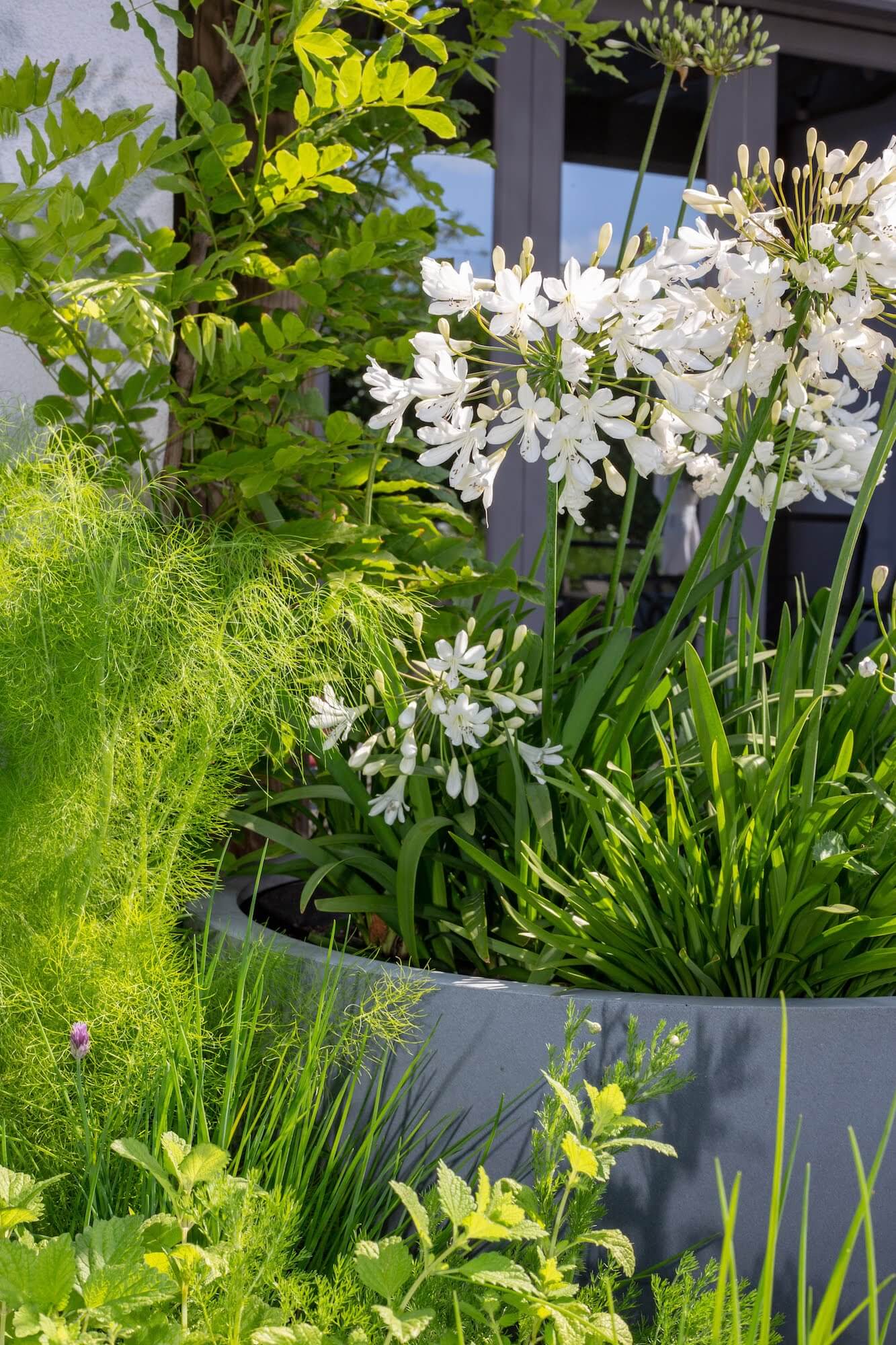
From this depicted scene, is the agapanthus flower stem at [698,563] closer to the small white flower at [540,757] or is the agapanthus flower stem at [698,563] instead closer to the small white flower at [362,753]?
the small white flower at [540,757]

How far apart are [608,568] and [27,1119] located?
2.78m

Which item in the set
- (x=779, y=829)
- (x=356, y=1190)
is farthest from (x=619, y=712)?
(x=356, y=1190)

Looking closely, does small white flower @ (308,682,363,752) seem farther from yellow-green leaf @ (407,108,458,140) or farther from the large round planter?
yellow-green leaf @ (407,108,458,140)

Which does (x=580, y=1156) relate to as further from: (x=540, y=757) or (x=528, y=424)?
(x=528, y=424)

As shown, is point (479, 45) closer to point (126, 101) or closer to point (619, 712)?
point (126, 101)

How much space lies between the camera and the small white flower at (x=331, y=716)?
1312 mm

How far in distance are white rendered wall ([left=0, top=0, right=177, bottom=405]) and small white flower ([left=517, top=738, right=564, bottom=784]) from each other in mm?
993

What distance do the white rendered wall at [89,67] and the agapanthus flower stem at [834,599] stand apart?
1181mm

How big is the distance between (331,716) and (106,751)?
242 mm

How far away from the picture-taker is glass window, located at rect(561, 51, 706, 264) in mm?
3436

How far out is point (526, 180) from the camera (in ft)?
10.8

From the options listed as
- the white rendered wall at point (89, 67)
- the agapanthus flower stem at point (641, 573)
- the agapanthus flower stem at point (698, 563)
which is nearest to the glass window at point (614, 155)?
the white rendered wall at point (89, 67)

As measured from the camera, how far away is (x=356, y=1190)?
3.77 ft

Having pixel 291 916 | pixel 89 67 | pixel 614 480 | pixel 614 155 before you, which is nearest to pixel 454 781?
pixel 614 480
